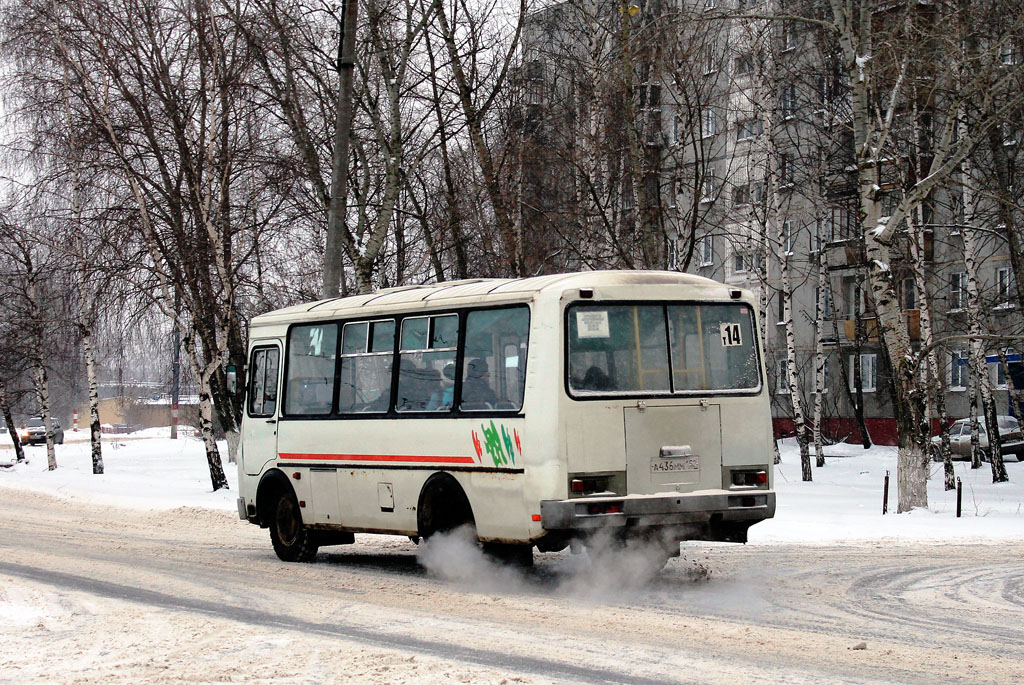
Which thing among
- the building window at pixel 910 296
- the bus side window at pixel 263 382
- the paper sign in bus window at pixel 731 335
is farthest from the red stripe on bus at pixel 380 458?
the building window at pixel 910 296

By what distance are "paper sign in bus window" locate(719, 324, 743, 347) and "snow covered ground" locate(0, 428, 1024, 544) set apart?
5138mm

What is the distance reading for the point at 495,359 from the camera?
12.9m

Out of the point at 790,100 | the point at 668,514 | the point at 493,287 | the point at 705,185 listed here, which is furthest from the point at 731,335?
the point at 705,185

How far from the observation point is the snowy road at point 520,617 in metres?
8.29

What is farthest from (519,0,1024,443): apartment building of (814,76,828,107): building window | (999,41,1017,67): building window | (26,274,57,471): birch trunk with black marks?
(26,274,57,471): birch trunk with black marks

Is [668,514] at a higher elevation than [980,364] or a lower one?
lower

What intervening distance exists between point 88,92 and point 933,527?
21.1 m

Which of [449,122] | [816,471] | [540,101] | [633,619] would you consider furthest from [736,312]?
[816,471]

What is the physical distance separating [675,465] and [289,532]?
565 centimetres

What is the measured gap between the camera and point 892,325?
2120 cm

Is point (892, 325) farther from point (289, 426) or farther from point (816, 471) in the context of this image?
point (816, 471)

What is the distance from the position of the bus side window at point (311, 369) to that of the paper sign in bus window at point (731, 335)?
4.67 metres

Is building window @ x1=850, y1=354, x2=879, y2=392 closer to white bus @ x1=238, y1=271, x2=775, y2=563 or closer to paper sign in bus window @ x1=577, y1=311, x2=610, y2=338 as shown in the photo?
white bus @ x1=238, y1=271, x2=775, y2=563

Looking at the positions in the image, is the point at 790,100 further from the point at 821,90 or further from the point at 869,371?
the point at 869,371
